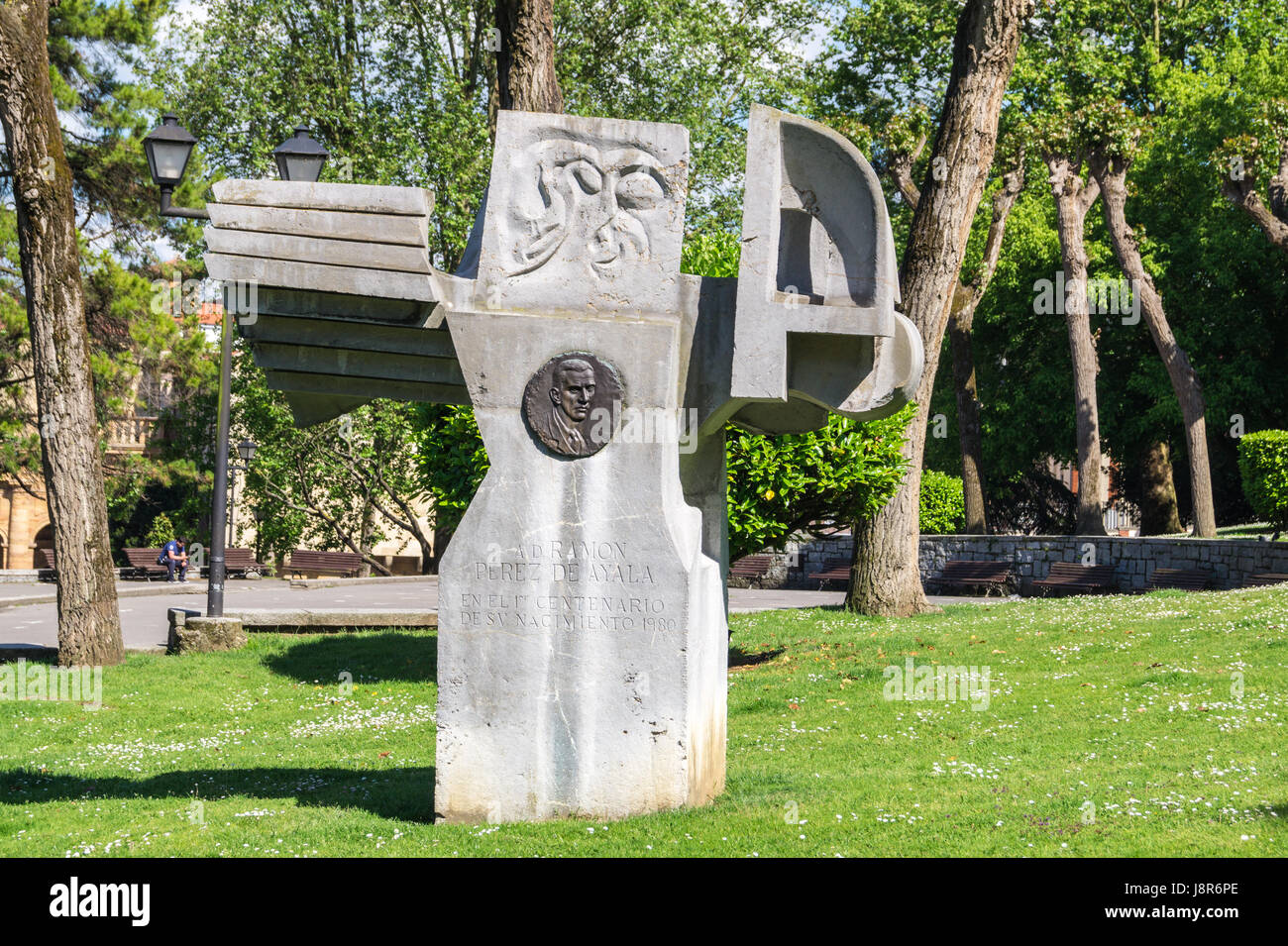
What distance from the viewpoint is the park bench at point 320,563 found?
117 ft

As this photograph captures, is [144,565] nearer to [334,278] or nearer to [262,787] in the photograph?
[262,787]

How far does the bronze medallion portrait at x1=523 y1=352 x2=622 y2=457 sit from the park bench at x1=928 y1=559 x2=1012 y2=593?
21.6 m

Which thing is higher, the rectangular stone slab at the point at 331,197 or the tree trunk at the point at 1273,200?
the tree trunk at the point at 1273,200

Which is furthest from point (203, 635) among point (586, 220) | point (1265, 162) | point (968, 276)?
point (968, 276)

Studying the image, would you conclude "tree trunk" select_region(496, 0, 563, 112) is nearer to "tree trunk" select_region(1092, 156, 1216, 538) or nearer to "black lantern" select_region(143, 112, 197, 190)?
"black lantern" select_region(143, 112, 197, 190)

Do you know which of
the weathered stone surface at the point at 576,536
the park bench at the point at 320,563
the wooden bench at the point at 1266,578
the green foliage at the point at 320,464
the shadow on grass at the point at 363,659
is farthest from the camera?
the park bench at the point at 320,563

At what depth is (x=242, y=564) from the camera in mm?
36219

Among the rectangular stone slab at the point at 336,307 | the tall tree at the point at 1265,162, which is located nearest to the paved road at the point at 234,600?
the tall tree at the point at 1265,162

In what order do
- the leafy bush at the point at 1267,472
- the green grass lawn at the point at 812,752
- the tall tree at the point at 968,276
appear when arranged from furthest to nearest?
the tall tree at the point at 968,276 → the leafy bush at the point at 1267,472 → the green grass lawn at the point at 812,752

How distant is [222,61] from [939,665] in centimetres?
2121

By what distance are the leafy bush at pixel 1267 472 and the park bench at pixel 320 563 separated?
2318cm

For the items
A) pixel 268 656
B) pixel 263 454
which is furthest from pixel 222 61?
pixel 268 656

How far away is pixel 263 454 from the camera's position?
29.2 meters

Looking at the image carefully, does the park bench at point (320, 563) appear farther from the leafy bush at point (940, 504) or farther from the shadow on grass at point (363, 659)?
the shadow on grass at point (363, 659)
